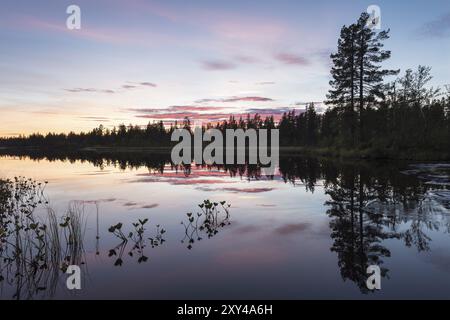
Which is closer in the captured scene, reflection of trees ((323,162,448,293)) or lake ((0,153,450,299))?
lake ((0,153,450,299))

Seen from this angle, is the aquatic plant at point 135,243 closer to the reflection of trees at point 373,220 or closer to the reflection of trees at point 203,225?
the reflection of trees at point 203,225

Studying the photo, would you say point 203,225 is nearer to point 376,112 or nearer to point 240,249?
point 240,249

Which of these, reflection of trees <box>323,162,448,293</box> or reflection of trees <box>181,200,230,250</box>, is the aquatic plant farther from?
reflection of trees <box>323,162,448,293</box>

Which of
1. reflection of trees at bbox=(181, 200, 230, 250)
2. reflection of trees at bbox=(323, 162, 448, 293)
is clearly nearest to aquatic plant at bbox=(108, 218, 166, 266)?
reflection of trees at bbox=(181, 200, 230, 250)

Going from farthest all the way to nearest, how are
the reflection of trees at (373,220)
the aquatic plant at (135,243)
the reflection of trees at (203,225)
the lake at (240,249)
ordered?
1. the reflection of trees at (203,225)
2. the aquatic plant at (135,243)
3. the reflection of trees at (373,220)
4. the lake at (240,249)

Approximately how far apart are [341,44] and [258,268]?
42.9 m

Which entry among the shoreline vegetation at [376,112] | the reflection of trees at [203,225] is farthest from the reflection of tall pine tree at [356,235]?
the shoreline vegetation at [376,112]

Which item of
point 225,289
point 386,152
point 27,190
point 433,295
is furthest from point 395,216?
point 386,152

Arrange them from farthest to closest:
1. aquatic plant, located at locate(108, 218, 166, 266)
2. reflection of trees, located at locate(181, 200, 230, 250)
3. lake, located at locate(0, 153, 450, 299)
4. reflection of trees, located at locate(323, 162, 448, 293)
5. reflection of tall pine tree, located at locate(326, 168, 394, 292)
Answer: reflection of trees, located at locate(181, 200, 230, 250) < aquatic plant, located at locate(108, 218, 166, 266) < reflection of trees, located at locate(323, 162, 448, 293) < reflection of tall pine tree, located at locate(326, 168, 394, 292) < lake, located at locate(0, 153, 450, 299)

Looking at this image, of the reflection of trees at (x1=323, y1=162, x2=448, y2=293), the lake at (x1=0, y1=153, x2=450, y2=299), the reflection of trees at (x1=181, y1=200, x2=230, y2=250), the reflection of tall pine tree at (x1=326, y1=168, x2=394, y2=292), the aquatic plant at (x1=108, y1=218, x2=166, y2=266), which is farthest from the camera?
the reflection of trees at (x1=181, y1=200, x2=230, y2=250)

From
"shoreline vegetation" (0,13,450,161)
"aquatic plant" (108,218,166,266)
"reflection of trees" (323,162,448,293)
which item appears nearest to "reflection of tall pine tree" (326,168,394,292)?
"reflection of trees" (323,162,448,293)

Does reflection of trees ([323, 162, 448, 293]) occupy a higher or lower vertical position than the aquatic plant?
higher

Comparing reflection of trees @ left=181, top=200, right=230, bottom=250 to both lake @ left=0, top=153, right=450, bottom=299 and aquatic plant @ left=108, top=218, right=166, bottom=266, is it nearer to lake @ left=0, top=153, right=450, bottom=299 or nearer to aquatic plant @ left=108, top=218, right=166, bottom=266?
lake @ left=0, top=153, right=450, bottom=299
